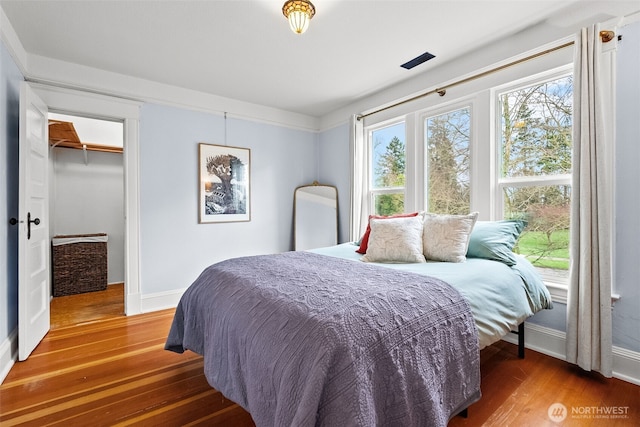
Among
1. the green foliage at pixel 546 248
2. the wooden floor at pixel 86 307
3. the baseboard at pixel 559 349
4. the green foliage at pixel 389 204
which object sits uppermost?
the green foliage at pixel 389 204

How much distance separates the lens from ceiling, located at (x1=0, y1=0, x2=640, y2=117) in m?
2.05

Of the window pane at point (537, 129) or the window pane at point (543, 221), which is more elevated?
the window pane at point (537, 129)

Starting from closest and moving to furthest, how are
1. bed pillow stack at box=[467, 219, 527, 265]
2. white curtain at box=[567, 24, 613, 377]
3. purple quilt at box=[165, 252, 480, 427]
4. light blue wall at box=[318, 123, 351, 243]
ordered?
purple quilt at box=[165, 252, 480, 427], white curtain at box=[567, 24, 613, 377], bed pillow stack at box=[467, 219, 527, 265], light blue wall at box=[318, 123, 351, 243]

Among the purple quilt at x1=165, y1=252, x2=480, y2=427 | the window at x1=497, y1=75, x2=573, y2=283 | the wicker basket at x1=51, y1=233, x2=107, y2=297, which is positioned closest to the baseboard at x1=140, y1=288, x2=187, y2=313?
the wicker basket at x1=51, y1=233, x2=107, y2=297

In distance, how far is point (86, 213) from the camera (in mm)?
4414

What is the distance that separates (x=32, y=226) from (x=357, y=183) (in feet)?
10.1

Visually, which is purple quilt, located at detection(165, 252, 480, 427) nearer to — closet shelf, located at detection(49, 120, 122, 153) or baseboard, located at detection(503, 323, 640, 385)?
baseboard, located at detection(503, 323, 640, 385)

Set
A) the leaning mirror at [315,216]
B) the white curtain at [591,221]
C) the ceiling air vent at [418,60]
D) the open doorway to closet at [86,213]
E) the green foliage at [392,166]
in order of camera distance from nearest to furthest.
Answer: the white curtain at [591,221] → the ceiling air vent at [418,60] → the green foliage at [392,166] → the open doorway to closet at [86,213] → the leaning mirror at [315,216]

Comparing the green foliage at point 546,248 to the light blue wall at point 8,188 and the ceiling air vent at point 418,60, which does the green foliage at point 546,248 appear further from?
the light blue wall at point 8,188

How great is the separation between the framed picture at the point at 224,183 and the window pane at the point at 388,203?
1.65 metres

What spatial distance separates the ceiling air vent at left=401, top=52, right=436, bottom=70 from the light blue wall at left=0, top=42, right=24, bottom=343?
3.12m

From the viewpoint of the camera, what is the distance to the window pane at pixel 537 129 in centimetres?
226

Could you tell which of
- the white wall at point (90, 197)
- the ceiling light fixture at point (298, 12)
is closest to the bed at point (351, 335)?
the ceiling light fixture at point (298, 12)

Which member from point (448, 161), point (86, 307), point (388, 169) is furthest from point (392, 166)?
point (86, 307)
